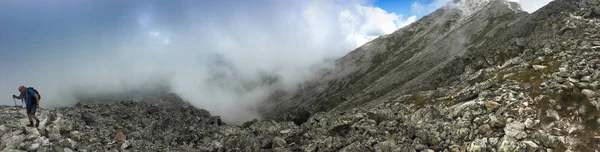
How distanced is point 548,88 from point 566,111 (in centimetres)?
539

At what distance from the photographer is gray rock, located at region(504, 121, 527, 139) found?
36.2 meters

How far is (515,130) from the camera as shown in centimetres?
3706

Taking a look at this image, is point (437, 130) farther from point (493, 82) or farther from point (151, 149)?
point (151, 149)

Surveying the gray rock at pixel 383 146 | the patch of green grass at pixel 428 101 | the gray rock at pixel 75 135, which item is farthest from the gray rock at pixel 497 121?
the gray rock at pixel 75 135

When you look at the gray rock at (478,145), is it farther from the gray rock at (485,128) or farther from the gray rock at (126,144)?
the gray rock at (126,144)

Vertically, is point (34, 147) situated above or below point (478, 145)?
above

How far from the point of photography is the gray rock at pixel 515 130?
36.2m

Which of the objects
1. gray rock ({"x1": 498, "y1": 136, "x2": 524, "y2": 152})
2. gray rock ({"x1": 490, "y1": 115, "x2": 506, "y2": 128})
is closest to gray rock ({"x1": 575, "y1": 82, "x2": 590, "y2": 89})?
gray rock ({"x1": 490, "y1": 115, "x2": 506, "y2": 128})

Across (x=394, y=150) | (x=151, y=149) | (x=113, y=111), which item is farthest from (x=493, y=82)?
(x=113, y=111)

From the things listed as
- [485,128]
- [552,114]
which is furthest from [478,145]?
[552,114]

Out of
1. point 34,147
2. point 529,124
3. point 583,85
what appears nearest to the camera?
point 34,147

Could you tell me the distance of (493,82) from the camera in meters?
52.5

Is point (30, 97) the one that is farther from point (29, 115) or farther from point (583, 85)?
point (583, 85)

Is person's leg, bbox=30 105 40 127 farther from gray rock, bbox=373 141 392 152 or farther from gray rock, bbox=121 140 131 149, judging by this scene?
gray rock, bbox=373 141 392 152
